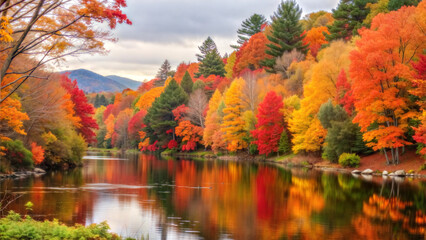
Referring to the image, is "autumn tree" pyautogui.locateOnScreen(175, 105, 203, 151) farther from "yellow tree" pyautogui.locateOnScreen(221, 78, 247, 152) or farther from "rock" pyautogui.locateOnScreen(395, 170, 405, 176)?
"rock" pyautogui.locateOnScreen(395, 170, 405, 176)

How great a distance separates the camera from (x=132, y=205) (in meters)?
20.5

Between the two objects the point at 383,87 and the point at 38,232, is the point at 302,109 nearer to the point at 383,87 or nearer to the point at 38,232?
the point at 383,87

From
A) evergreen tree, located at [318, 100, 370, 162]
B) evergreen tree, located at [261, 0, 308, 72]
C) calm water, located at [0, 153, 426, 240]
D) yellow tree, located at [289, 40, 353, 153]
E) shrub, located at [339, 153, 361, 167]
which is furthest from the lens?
evergreen tree, located at [261, 0, 308, 72]

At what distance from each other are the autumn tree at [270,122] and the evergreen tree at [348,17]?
16370mm

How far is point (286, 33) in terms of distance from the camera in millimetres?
74062

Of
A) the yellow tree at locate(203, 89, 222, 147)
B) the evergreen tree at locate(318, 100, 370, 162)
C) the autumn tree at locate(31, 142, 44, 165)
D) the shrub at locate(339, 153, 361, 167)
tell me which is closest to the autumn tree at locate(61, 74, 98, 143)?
the yellow tree at locate(203, 89, 222, 147)

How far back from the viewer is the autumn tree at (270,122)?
180 ft

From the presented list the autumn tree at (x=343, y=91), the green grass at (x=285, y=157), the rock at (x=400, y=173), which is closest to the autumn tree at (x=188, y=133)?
the green grass at (x=285, y=157)

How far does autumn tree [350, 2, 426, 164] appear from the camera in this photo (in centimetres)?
3584

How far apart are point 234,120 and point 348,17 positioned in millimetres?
22132

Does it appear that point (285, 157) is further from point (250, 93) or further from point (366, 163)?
point (366, 163)

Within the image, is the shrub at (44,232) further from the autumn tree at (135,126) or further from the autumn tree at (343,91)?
the autumn tree at (135,126)

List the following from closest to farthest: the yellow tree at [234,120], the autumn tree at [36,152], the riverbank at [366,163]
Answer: the autumn tree at [36,152] < the riverbank at [366,163] < the yellow tree at [234,120]

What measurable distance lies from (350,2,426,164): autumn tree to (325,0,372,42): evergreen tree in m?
26.2
